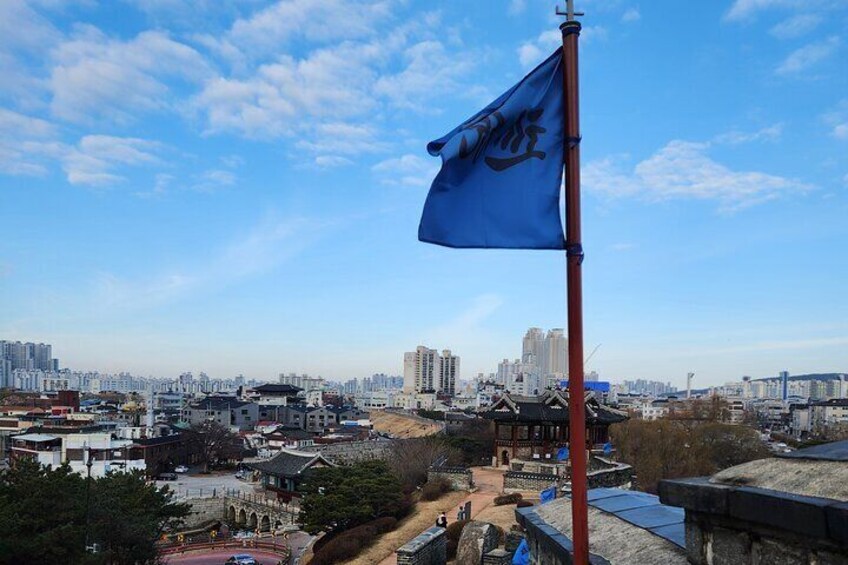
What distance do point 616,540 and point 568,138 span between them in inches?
120

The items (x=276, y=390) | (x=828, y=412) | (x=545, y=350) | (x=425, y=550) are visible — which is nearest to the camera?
(x=425, y=550)

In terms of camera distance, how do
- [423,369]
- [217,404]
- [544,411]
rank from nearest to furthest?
[544,411] < [217,404] < [423,369]

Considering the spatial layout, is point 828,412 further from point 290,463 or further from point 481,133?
point 481,133

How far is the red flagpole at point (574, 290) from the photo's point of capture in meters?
3.64

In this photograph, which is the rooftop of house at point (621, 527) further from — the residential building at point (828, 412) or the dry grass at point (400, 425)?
the residential building at point (828, 412)

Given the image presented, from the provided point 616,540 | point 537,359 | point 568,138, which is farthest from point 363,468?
point 537,359

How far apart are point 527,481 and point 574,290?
881 inches

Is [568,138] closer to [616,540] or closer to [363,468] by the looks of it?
[616,540]

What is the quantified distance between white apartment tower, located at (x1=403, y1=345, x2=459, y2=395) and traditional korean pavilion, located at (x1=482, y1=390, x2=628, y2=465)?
11726cm

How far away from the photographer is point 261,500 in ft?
129

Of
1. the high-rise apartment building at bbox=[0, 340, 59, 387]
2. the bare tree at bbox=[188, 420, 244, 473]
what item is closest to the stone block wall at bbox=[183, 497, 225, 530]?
the bare tree at bbox=[188, 420, 244, 473]

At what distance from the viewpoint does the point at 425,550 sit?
44.9ft

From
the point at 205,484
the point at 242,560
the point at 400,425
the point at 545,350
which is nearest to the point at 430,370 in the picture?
the point at 545,350

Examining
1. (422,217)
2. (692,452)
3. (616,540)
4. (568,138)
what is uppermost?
(568,138)
